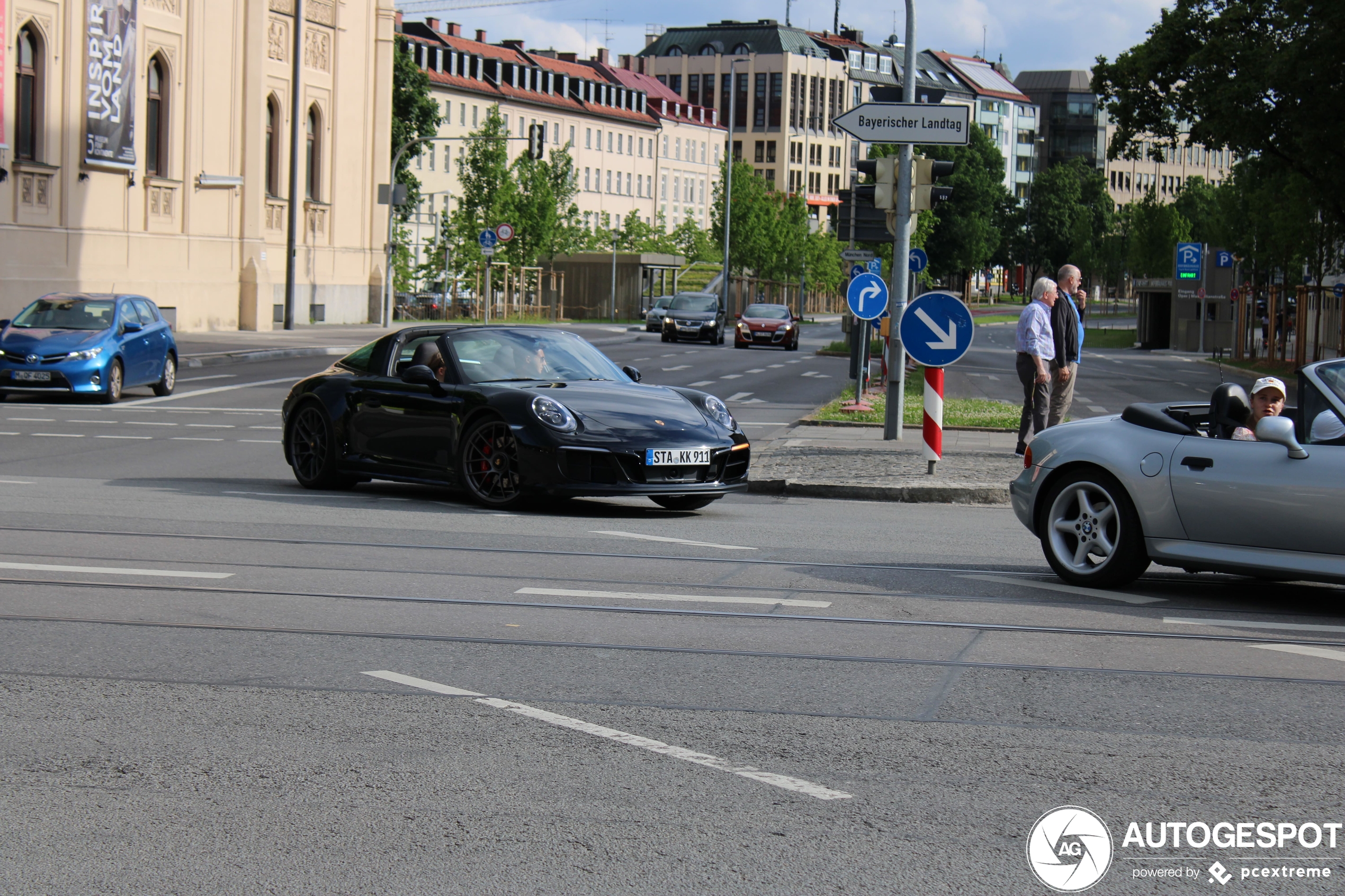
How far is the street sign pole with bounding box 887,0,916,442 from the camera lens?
17547mm

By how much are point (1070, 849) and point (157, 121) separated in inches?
1690

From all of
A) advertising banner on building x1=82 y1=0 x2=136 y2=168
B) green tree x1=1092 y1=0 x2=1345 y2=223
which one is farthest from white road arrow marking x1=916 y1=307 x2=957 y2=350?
advertising banner on building x1=82 y1=0 x2=136 y2=168

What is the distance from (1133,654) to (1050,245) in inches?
6155

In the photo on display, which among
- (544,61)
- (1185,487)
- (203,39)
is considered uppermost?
(544,61)

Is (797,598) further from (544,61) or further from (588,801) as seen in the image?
(544,61)

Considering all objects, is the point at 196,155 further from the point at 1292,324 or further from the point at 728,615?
the point at 728,615

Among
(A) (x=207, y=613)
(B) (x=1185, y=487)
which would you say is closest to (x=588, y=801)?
A: (A) (x=207, y=613)

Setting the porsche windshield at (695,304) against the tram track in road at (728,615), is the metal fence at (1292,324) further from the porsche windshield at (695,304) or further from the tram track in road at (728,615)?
the tram track in road at (728,615)

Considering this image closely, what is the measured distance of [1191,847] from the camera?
438cm

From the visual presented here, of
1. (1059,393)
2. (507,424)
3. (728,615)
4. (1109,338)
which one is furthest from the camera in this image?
(1109,338)

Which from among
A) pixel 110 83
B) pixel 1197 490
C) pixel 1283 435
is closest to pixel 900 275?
pixel 1197 490

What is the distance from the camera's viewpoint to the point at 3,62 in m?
35.9

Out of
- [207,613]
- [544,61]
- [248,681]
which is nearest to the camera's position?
[248,681]

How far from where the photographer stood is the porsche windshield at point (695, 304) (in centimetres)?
5622
